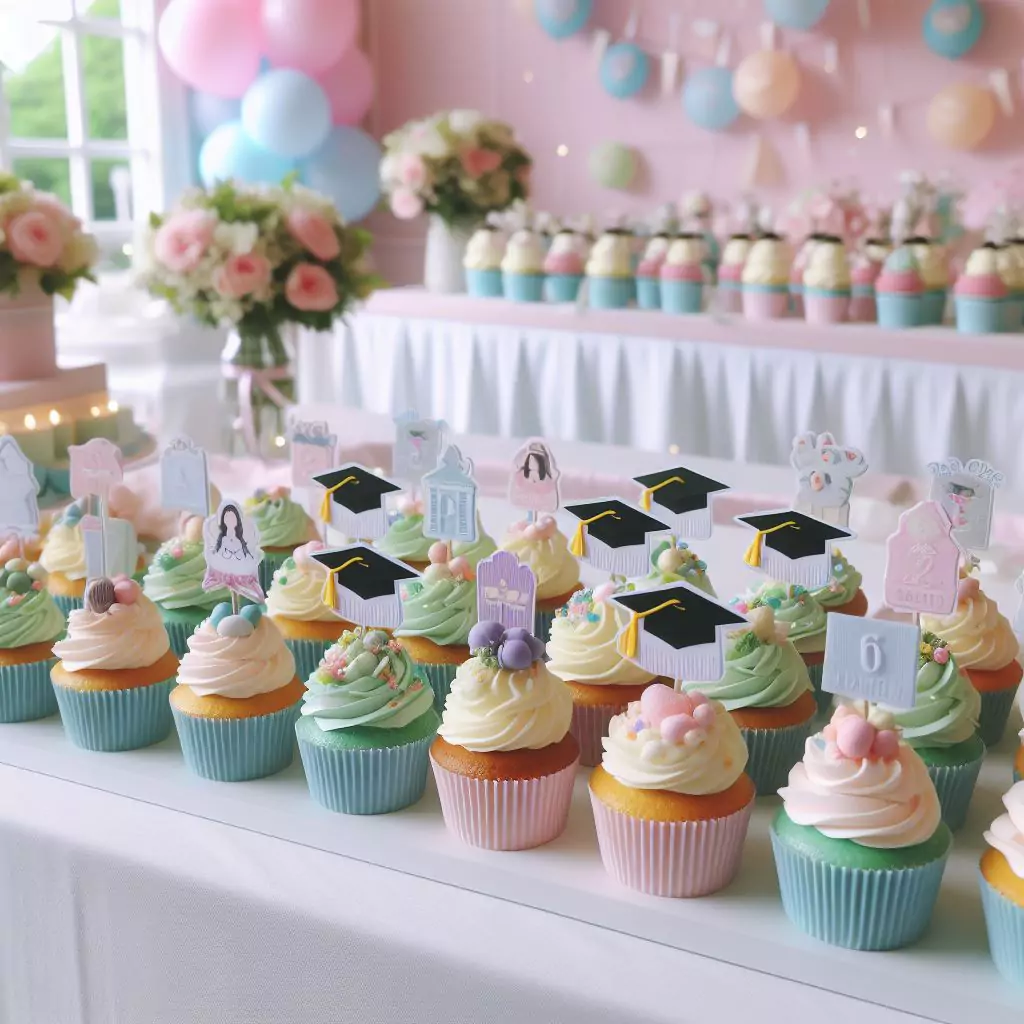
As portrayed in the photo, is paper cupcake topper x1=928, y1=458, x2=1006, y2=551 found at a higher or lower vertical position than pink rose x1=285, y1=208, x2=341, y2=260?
lower

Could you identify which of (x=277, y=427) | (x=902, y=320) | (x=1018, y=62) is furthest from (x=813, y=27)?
(x=277, y=427)

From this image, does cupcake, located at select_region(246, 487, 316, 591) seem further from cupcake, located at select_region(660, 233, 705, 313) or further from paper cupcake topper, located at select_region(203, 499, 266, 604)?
cupcake, located at select_region(660, 233, 705, 313)

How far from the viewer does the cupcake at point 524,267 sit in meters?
4.93

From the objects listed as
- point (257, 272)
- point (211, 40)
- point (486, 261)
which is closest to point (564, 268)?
point (486, 261)

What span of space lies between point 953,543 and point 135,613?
95cm

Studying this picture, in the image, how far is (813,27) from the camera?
5.97 m

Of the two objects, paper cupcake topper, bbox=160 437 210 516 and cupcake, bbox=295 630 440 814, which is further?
paper cupcake topper, bbox=160 437 210 516

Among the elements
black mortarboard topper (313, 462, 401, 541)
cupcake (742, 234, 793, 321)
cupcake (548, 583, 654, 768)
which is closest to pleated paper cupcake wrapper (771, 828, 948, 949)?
cupcake (548, 583, 654, 768)

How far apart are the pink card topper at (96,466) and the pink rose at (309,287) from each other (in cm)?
152

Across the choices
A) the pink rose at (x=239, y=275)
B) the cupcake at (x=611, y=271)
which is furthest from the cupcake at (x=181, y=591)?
the cupcake at (x=611, y=271)

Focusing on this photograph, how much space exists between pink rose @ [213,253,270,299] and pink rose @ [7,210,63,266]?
0.47 meters

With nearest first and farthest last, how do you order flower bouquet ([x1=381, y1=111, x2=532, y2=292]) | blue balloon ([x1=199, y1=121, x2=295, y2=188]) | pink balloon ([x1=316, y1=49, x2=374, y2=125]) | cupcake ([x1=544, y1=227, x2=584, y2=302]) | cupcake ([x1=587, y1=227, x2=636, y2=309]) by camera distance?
cupcake ([x1=587, y1=227, x2=636, y2=309])
cupcake ([x1=544, y1=227, x2=584, y2=302])
flower bouquet ([x1=381, y1=111, x2=532, y2=292])
blue balloon ([x1=199, y1=121, x2=295, y2=188])
pink balloon ([x1=316, y1=49, x2=374, y2=125])

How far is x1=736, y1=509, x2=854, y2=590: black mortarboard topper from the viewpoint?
4.56 ft

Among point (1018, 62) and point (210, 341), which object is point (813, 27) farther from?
point (210, 341)
